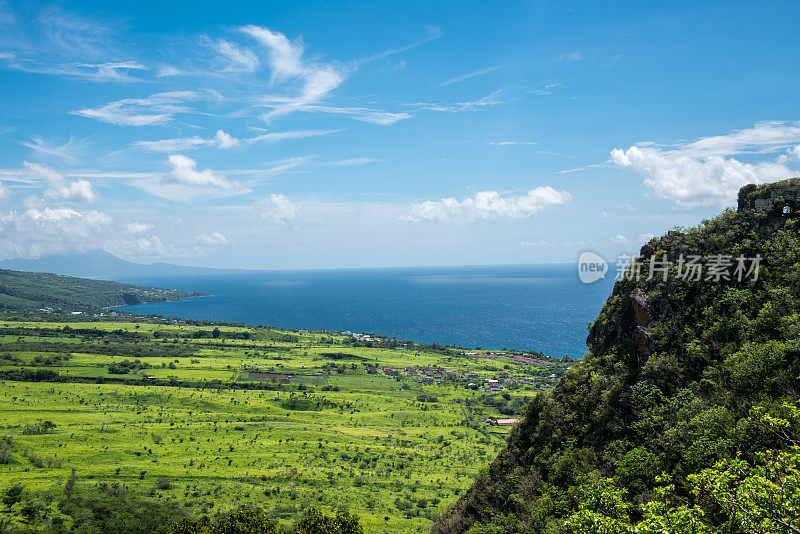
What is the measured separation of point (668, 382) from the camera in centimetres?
3055

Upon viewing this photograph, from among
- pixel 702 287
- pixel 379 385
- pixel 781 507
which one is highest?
pixel 702 287

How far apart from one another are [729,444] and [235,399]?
120m

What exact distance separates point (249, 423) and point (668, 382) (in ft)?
321

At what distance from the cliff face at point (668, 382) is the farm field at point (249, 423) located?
31.6 m

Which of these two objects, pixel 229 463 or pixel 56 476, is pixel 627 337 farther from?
pixel 56 476

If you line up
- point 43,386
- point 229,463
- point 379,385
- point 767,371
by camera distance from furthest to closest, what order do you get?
point 379,385 < point 43,386 < point 229,463 < point 767,371

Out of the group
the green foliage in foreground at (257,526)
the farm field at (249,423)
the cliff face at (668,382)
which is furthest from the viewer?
the farm field at (249,423)

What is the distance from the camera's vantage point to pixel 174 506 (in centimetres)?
6306

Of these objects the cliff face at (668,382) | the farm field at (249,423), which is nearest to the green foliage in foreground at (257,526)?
the cliff face at (668,382)

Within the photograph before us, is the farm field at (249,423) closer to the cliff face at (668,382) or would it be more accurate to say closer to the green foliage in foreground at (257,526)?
the green foliage in foreground at (257,526)

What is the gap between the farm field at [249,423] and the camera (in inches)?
2665

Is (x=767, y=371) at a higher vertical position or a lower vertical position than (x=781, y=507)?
higher

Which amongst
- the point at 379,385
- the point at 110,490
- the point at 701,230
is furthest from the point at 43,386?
the point at 701,230

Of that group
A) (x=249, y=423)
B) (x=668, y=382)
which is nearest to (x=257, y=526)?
(x=668, y=382)
